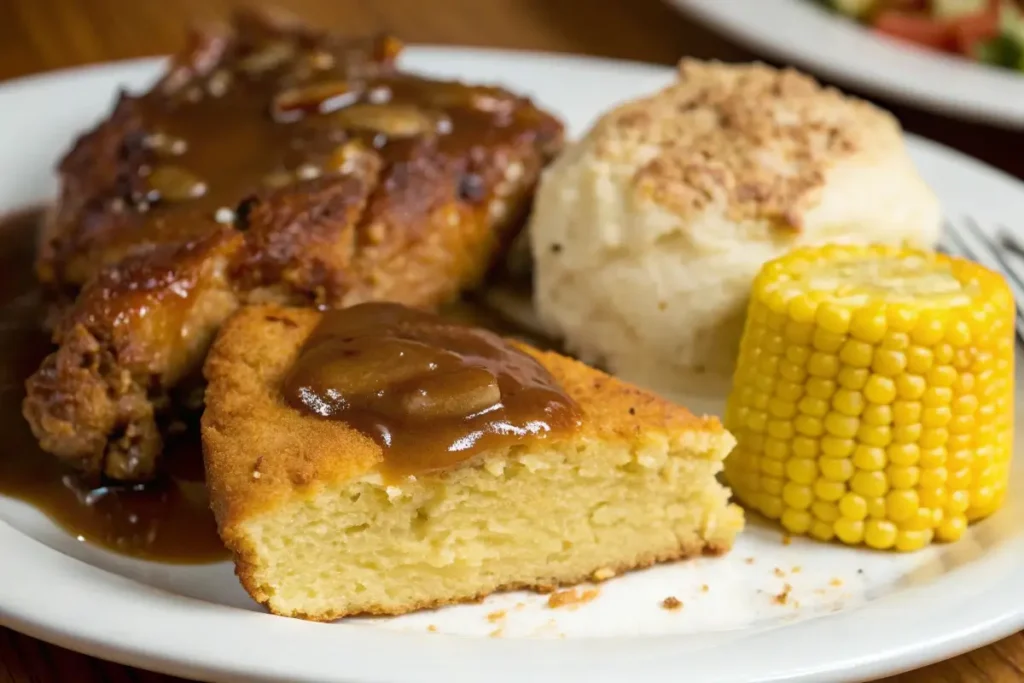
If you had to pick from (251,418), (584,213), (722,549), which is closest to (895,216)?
(584,213)

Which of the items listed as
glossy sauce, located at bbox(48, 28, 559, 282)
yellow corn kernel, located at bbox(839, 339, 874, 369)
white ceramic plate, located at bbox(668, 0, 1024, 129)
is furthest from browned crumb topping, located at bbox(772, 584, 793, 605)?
white ceramic plate, located at bbox(668, 0, 1024, 129)

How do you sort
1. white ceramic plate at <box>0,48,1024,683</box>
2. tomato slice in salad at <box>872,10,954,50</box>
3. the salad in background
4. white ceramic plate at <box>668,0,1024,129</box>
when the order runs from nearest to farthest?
white ceramic plate at <box>0,48,1024,683</box>, white ceramic plate at <box>668,0,1024,129</box>, the salad in background, tomato slice in salad at <box>872,10,954,50</box>

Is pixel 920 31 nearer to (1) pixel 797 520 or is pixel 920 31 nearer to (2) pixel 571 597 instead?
(1) pixel 797 520

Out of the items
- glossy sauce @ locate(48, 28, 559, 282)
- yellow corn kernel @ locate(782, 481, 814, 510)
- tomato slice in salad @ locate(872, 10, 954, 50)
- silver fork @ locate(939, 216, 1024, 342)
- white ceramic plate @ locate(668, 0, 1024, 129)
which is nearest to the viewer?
yellow corn kernel @ locate(782, 481, 814, 510)

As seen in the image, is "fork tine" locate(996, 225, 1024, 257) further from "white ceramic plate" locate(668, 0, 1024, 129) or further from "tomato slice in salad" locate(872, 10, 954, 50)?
"tomato slice in salad" locate(872, 10, 954, 50)

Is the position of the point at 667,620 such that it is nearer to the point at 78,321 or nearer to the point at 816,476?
the point at 816,476

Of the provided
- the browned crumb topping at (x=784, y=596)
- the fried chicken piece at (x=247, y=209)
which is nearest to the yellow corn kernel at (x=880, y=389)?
the browned crumb topping at (x=784, y=596)
